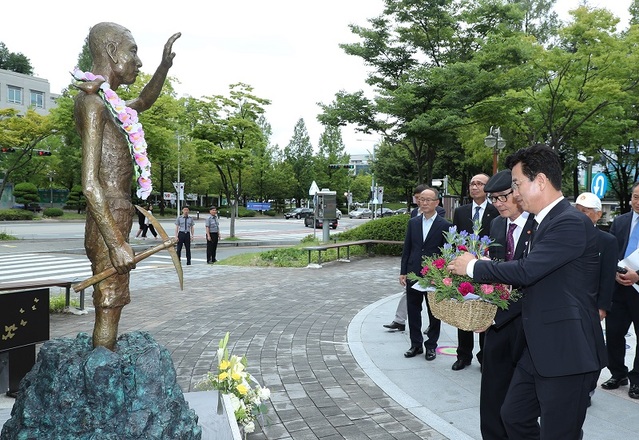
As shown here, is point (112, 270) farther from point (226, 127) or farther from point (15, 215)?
point (15, 215)

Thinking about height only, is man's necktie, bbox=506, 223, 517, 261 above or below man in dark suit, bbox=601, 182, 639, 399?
above

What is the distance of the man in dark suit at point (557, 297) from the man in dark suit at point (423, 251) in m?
2.99

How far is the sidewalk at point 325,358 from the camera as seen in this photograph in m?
3.98

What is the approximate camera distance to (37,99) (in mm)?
59031

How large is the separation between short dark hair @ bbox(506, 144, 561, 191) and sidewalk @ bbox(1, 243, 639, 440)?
209 centimetres

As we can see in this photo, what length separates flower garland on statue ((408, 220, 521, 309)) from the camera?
314 cm

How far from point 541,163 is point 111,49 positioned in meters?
2.55

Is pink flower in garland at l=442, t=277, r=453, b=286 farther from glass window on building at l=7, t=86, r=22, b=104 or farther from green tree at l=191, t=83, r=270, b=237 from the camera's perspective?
glass window on building at l=7, t=86, r=22, b=104

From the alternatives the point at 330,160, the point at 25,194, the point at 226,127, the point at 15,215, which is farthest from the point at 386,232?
the point at 330,160

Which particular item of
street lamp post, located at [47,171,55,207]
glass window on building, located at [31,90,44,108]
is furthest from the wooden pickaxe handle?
glass window on building, located at [31,90,44,108]

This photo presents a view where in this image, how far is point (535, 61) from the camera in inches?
733

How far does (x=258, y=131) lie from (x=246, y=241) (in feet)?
17.7

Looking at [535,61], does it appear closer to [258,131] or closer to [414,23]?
[414,23]

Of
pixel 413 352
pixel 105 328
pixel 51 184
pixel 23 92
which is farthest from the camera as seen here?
pixel 23 92
